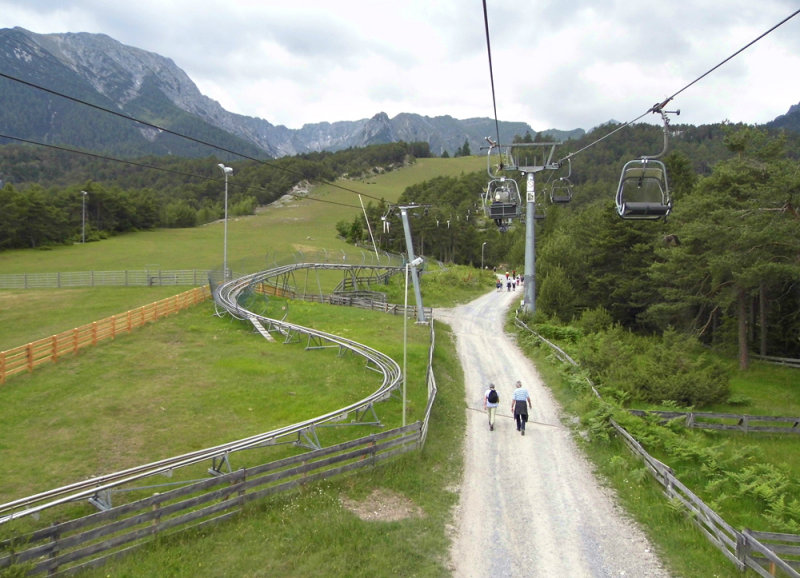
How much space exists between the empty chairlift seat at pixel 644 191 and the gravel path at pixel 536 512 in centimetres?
817

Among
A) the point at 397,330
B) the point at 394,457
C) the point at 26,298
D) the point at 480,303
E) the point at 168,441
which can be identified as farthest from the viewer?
the point at 480,303

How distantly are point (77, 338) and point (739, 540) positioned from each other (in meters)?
29.0

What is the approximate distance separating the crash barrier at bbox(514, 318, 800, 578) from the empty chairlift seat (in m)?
7.54

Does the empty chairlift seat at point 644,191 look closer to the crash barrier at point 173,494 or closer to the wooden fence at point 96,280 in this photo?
the crash barrier at point 173,494

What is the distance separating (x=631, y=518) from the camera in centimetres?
1284

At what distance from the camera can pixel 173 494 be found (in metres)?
10.8

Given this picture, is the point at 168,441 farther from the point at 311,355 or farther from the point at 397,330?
the point at 397,330

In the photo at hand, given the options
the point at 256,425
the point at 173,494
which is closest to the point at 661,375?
the point at 256,425

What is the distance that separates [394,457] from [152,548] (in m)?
6.96

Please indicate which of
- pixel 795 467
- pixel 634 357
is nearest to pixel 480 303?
pixel 634 357

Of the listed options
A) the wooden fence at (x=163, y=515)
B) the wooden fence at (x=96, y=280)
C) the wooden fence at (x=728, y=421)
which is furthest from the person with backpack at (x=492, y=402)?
the wooden fence at (x=96, y=280)

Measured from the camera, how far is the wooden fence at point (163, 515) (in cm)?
902

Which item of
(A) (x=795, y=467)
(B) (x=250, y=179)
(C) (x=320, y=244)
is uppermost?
(B) (x=250, y=179)

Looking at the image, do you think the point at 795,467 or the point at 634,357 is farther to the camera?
the point at 634,357
